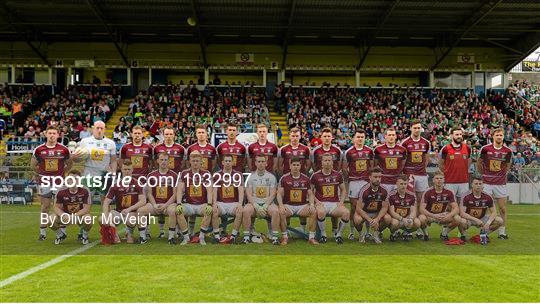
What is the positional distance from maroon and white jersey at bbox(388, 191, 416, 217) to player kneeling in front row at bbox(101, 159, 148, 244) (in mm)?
4364

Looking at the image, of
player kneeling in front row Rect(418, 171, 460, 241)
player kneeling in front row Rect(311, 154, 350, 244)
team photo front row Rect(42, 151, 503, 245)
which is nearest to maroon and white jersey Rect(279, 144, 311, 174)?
team photo front row Rect(42, 151, 503, 245)

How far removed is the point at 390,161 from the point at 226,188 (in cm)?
305

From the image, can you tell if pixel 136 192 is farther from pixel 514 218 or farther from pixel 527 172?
pixel 527 172

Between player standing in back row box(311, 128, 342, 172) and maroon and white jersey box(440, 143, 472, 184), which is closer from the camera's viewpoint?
Result: player standing in back row box(311, 128, 342, 172)

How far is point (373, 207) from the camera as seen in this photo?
31.4ft

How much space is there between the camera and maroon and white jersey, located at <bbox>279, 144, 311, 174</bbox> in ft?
32.3

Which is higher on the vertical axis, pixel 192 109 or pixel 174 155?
pixel 192 109

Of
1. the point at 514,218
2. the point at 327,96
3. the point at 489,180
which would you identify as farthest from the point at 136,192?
the point at 327,96

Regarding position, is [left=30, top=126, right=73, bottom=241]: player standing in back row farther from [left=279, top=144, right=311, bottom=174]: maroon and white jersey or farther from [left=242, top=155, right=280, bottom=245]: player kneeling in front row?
Result: [left=279, top=144, right=311, bottom=174]: maroon and white jersey

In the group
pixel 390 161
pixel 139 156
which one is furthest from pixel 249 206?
pixel 390 161

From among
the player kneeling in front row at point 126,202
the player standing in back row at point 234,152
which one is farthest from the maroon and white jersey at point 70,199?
the player standing in back row at point 234,152

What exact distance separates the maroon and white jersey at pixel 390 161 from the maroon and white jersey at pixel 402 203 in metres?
0.41

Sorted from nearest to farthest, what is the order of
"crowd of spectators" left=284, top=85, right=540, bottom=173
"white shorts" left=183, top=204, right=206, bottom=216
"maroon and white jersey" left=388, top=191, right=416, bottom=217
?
"white shorts" left=183, top=204, right=206, bottom=216 < "maroon and white jersey" left=388, top=191, right=416, bottom=217 < "crowd of spectators" left=284, top=85, right=540, bottom=173

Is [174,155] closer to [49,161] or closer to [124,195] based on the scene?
[124,195]
